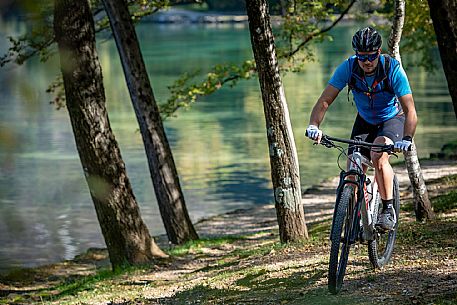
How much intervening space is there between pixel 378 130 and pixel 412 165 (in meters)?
3.26

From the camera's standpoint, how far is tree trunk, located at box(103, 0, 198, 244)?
12.9 metres

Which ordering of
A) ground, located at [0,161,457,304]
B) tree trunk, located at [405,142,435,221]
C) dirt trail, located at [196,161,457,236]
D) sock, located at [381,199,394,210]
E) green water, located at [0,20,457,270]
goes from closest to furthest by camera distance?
ground, located at [0,161,457,304] < sock, located at [381,199,394,210] < tree trunk, located at [405,142,435,221] < dirt trail, located at [196,161,457,236] < green water, located at [0,20,457,270]

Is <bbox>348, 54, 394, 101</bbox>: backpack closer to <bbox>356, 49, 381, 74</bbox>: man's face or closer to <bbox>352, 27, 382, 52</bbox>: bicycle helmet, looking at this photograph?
<bbox>356, 49, 381, 74</bbox>: man's face

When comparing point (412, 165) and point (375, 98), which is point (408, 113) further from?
point (412, 165)

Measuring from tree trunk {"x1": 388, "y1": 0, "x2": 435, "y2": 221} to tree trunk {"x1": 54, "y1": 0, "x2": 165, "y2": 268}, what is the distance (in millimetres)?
3707

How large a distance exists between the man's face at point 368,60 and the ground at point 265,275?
161 centimetres

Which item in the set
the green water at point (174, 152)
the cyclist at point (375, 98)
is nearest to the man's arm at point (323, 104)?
the cyclist at point (375, 98)

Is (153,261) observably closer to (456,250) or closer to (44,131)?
(456,250)

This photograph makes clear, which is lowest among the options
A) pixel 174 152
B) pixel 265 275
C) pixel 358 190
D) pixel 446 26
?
pixel 174 152

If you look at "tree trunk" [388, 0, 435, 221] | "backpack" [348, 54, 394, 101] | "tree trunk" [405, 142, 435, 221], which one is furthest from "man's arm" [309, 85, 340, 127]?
"tree trunk" [405, 142, 435, 221]

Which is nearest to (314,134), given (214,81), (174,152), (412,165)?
(412,165)

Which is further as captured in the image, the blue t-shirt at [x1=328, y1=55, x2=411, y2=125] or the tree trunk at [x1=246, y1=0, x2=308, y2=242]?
the tree trunk at [x1=246, y1=0, x2=308, y2=242]

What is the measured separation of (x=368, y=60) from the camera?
592 cm

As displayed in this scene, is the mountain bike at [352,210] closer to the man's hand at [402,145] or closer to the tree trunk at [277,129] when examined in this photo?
the man's hand at [402,145]
